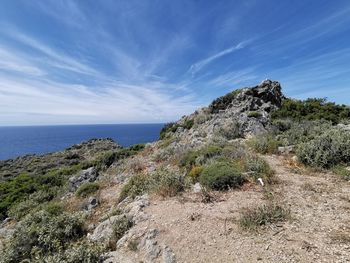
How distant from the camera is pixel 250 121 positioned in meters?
16.6

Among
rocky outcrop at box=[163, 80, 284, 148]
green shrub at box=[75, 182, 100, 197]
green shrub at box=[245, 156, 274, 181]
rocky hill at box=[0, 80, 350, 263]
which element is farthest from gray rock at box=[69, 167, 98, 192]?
green shrub at box=[245, 156, 274, 181]

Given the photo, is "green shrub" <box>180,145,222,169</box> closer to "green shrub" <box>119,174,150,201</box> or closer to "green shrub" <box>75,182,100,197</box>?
"green shrub" <box>119,174,150,201</box>

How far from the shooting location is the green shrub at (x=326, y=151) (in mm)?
8812

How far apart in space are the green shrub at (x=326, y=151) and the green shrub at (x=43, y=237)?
815cm

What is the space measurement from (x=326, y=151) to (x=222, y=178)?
4407 millimetres

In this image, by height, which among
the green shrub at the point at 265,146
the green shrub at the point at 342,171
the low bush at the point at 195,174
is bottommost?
the low bush at the point at 195,174

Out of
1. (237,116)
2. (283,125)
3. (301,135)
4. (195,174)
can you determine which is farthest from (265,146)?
(237,116)

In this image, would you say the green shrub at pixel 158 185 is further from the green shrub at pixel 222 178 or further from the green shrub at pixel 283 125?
the green shrub at pixel 283 125

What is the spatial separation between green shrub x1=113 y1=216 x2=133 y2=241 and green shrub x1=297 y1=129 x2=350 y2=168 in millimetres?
6857

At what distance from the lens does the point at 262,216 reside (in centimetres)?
531

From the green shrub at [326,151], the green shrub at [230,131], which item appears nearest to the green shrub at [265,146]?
the green shrub at [326,151]

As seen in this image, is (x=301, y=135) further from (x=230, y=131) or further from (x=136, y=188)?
(x=136, y=188)

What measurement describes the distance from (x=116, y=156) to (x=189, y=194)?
1668 centimetres

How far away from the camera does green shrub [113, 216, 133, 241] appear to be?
5.90 m
